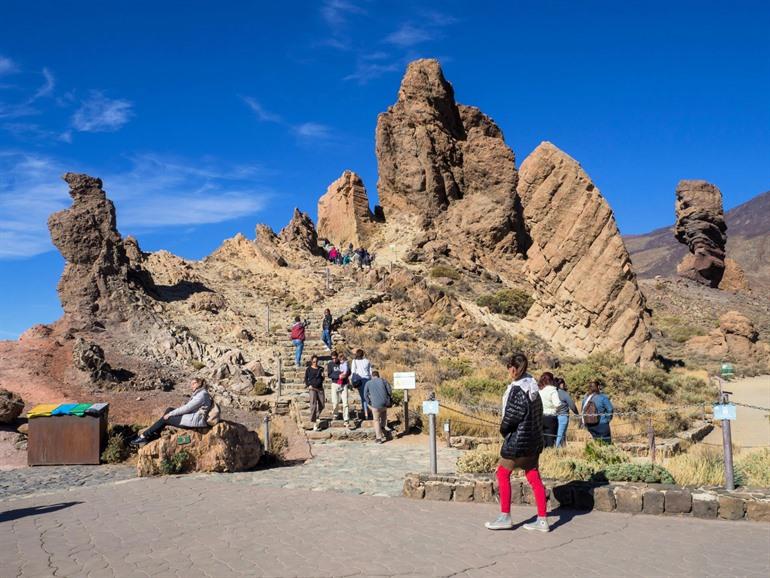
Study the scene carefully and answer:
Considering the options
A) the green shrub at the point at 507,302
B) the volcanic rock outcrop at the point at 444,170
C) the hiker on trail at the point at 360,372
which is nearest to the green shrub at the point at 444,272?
the green shrub at the point at 507,302

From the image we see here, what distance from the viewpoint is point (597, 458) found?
9922 millimetres

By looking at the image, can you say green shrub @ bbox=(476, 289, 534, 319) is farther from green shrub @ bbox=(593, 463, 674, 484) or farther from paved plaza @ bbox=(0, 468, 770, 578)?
paved plaza @ bbox=(0, 468, 770, 578)

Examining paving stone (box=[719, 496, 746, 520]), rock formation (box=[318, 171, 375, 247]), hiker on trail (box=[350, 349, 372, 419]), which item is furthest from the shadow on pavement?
rock formation (box=[318, 171, 375, 247])

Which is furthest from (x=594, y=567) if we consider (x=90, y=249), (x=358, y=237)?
(x=358, y=237)

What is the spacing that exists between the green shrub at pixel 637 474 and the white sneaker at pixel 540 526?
198cm

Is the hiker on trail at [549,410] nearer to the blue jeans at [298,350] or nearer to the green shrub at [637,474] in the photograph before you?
the green shrub at [637,474]

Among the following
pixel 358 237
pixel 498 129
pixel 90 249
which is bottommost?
pixel 90 249

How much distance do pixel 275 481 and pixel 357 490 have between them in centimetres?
138

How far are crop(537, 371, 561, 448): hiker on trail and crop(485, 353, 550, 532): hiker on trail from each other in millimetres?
5081

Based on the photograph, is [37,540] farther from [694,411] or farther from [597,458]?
[694,411]

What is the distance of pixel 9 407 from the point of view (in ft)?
48.4

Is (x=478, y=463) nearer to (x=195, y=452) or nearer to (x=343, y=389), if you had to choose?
(x=195, y=452)

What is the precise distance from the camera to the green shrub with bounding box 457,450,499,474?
9625 mm

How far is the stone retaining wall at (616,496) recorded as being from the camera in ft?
24.1
